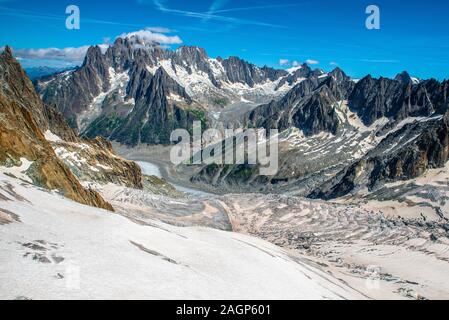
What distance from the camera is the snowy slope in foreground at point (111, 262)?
29250 mm

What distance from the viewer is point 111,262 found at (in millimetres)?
34875

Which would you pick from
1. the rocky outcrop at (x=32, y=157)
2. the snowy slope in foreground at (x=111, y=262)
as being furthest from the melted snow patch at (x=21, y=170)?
the snowy slope in foreground at (x=111, y=262)

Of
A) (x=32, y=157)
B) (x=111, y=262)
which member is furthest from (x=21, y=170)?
(x=111, y=262)

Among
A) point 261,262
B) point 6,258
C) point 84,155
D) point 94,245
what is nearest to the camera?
point 6,258

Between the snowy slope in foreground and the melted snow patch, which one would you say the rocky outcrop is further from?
the snowy slope in foreground

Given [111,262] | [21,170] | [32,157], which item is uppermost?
[32,157]

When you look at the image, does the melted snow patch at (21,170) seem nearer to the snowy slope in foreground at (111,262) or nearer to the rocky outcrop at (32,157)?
the rocky outcrop at (32,157)

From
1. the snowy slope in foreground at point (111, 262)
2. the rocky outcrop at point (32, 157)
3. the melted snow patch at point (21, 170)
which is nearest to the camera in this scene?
the snowy slope in foreground at point (111, 262)

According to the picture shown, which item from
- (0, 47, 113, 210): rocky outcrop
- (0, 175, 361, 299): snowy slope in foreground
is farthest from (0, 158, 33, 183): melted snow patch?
(0, 175, 361, 299): snowy slope in foreground

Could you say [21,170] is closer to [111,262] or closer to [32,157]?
[32,157]

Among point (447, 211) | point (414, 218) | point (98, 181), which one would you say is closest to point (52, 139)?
point (98, 181)

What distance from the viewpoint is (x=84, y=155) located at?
160750 mm
